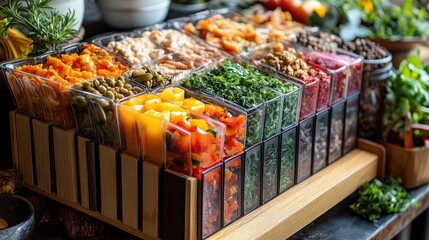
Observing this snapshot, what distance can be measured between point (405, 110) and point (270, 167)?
0.58 metres

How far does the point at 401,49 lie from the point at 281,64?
2.77ft

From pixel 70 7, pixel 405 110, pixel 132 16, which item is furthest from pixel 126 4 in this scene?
pixel 405 110

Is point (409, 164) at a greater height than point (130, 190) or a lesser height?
lesser

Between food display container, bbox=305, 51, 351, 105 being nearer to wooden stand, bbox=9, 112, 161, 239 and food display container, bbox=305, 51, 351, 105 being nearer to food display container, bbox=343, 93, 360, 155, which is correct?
food display container, bbox=343, 93, 360, 155

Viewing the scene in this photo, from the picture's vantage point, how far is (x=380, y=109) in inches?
88.5

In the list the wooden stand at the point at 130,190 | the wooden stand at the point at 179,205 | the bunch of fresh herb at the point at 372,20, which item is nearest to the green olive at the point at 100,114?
the wooden stand at the point at 130,190

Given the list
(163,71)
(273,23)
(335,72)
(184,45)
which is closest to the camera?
(163,71)

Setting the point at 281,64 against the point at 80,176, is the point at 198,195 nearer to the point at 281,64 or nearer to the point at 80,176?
the point at 80,176

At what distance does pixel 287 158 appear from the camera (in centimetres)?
191

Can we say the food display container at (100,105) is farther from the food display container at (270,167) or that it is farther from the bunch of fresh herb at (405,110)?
the bunch of fresh herb at (405,110)

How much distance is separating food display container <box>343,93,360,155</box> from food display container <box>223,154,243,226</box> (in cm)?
55

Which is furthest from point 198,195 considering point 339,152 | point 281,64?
point 339,152

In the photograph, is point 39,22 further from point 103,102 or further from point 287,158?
point 287,158

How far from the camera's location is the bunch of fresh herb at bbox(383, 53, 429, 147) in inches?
86.0
